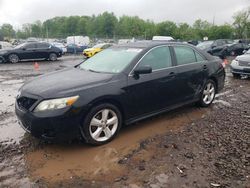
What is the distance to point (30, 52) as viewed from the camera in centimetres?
1916

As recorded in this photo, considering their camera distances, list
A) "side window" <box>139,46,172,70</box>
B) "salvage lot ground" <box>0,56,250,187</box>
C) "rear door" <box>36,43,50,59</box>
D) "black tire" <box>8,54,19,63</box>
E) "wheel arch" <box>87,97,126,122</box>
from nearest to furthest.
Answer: "salvage lot ground" <box>0,56,250,187</box>, "wheel arch" <box>87,97,126,122</box>, "side window" <box>139,46,172,70</box>, "black tire" <box>8,54,19,63</box>, "rear door" <box>36,43,50,59</box>

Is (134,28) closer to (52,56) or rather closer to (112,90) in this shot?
(52,56)

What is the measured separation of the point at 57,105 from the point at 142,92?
5.21ft

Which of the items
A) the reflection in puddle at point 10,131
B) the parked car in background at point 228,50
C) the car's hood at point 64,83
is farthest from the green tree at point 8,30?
the car's hood at point 64,83

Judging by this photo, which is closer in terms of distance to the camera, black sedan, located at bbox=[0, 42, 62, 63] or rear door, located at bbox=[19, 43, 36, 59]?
black sedan, located at bbox=[0, 42, 62, 63]

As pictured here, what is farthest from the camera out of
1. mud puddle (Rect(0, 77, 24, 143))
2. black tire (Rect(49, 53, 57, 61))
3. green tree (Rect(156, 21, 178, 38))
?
green tree (Rect(156, 21, 178, 38))

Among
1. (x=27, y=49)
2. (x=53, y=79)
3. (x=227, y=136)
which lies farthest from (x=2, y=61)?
(x=227, y=136)

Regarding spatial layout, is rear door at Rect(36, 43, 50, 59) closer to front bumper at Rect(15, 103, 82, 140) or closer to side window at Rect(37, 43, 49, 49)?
side window at Rect(37, 43, 49, 49)

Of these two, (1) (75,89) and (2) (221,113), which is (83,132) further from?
(2) (221,113)

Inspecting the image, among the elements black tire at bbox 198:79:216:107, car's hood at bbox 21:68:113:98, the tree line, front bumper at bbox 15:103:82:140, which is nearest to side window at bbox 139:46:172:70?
car's hood at bbox 21:68:113:98

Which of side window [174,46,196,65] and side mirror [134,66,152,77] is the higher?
side window [174,46,196,65]

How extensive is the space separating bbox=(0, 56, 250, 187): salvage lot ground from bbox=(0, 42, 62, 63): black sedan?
13.7 meters

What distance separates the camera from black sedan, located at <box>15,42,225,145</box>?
13.4 ft

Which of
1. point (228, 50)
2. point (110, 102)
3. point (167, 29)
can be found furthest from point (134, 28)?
point (110, 102)
